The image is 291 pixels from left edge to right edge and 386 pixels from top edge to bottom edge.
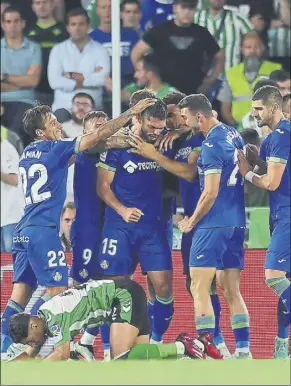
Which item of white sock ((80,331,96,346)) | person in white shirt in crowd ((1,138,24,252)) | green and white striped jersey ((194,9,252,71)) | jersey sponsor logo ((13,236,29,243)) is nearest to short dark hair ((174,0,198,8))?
green and white striped jersey ((194,9,252,71))

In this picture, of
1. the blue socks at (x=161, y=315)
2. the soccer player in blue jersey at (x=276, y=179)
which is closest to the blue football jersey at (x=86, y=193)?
the blue socks at (x=161, y=315)

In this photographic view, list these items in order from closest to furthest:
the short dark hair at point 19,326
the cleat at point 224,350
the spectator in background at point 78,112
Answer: the short dark hair at point 19,326 → the cleat at point 224,350 → the spectator in background at point 78,112

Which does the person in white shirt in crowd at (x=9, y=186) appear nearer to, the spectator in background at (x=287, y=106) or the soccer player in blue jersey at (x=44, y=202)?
the soccer player in blue jersey at (x=44, y=202)

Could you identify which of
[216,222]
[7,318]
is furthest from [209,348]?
[7,318]

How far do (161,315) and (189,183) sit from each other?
3.39ft

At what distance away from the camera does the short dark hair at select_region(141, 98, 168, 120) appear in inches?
411

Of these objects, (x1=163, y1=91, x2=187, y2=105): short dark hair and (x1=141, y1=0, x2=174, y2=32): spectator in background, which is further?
(x1=141, y1=0, x2=174, y2=32): spectator in background

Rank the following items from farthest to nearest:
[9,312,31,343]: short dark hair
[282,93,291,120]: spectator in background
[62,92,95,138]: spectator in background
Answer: [62,92,95,138]: spectator in background
[282,93,291,120]: spectator in background
[9,312,31,343]: short dark hair

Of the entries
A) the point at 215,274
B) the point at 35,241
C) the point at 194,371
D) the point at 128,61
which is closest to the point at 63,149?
the point at 35,241

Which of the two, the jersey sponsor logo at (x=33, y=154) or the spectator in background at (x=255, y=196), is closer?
the jersey sponsor logo at (x=33, y=154)

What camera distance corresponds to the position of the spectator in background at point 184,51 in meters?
14.1

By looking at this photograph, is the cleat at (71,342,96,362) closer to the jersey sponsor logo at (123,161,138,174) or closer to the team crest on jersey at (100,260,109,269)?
the team crest on jersey at (100,260,109,269)

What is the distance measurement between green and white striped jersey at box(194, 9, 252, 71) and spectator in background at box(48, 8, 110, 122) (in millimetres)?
1074

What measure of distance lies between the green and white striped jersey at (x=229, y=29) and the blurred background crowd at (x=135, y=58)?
0.01m
